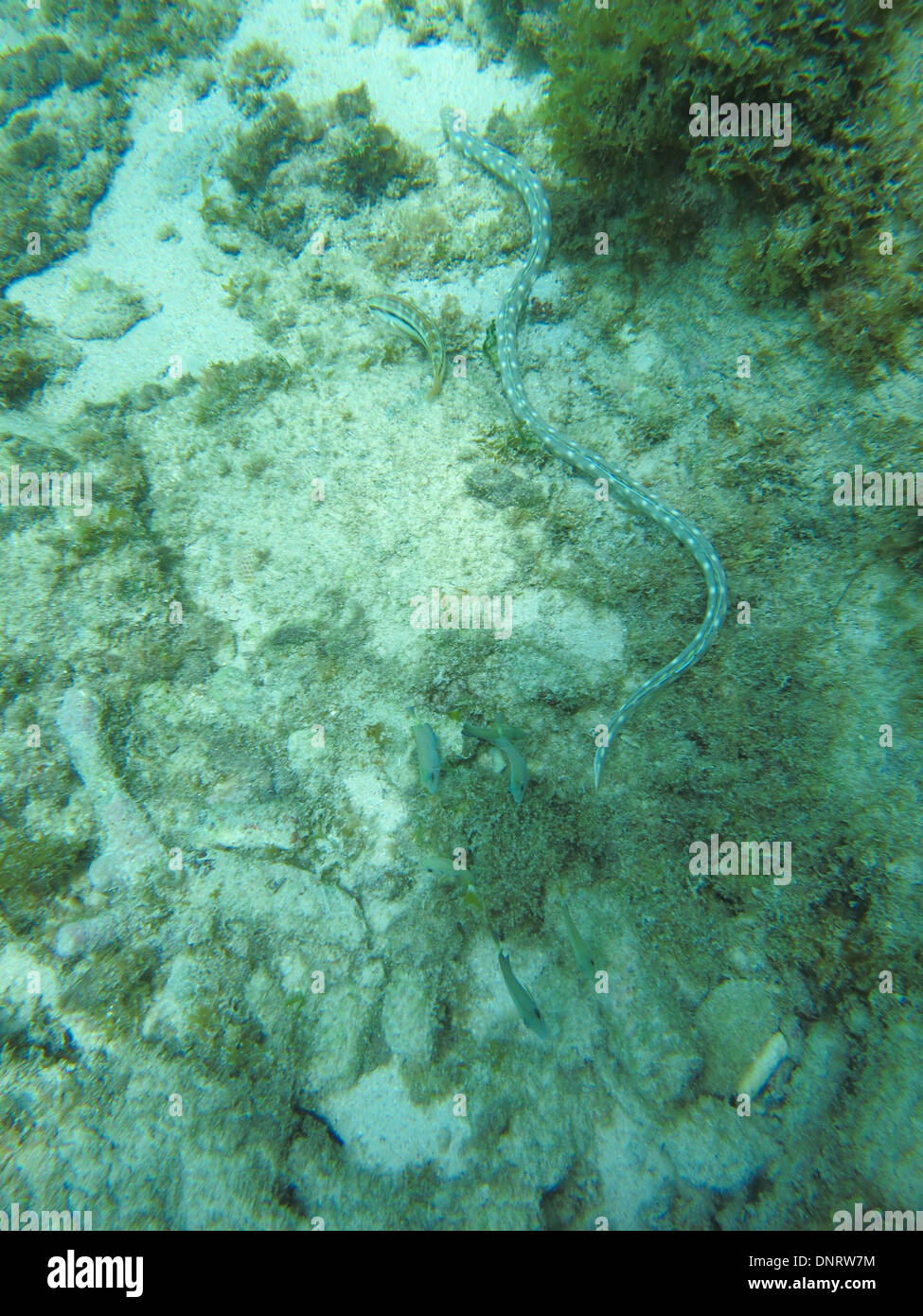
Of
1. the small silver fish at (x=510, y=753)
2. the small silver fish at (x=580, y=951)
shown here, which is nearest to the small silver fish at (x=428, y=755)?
the small silver fish at (x=510, y=753)

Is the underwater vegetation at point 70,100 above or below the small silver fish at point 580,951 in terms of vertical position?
above

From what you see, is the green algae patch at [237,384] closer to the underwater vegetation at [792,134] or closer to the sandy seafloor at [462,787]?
the sandy seafloor at [462,787]

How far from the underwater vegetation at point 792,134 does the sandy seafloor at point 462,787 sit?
Answer: 12.8 inches

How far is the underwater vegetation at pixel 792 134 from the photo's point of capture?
2938 mm

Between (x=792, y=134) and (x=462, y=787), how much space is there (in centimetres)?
500

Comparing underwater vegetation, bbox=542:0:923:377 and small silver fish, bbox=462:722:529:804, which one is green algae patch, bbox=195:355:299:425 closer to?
underwater vegetation, bbox=542:0:923:377

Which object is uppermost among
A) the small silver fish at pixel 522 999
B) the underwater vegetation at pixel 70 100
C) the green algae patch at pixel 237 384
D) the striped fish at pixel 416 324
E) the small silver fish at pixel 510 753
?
the underwater vegetation at pixel 70 100

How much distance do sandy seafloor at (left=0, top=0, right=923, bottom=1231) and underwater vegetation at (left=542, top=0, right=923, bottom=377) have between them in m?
0.33

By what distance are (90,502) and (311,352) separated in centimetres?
242

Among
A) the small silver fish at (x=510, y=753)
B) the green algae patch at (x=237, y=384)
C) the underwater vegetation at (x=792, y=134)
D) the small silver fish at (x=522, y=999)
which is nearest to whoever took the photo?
the underwater vegetation at (x=792, y=134)

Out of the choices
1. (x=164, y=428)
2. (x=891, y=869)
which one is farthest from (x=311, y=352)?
(x=891, y=869)

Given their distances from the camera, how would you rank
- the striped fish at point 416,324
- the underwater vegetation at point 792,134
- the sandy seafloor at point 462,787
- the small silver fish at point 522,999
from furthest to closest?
1. the striped fish at point 416,324
2. the sandy seafloor at point 462,787
3. the small silver fish at point 522,999
4. the underwater vegetation at point 792,134

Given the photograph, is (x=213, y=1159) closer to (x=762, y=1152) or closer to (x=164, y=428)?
(x=762, y=1152)

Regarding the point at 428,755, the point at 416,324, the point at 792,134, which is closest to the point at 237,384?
the point at 416,324
